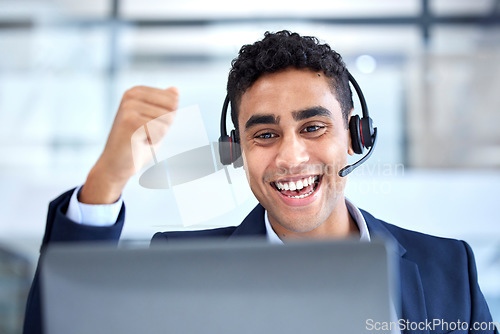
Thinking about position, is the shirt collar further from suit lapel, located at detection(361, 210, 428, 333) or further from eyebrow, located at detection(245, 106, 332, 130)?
eyebrow, located at detection(245, 106, 332, 130)

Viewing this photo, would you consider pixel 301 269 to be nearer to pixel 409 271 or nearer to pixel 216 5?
pixel 409 271

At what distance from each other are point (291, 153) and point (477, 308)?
57cm

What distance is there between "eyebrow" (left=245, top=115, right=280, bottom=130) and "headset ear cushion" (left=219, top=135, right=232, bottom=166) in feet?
0.31

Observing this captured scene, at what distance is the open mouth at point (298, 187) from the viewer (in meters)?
1.25

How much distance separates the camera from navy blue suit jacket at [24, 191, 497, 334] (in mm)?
1139

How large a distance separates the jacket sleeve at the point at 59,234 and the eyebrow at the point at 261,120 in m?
0.39

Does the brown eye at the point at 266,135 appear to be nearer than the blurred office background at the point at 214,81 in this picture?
Yes

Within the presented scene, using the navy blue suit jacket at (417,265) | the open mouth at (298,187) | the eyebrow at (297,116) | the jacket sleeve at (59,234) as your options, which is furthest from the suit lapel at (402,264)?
the jacket sleeve at (59,234)

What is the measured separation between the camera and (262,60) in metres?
1.29

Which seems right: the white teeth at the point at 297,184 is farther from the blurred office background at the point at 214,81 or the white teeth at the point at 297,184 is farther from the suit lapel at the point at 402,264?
the blurred office background at the point at 214,81

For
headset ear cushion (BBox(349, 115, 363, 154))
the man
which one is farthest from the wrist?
headset ear cushion (BBox(349, 115, 363, 154))

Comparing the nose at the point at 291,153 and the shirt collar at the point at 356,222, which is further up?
the nose at the point at 291,153

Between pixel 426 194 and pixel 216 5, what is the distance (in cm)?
156

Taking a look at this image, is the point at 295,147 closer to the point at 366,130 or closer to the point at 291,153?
the point at 291,153
